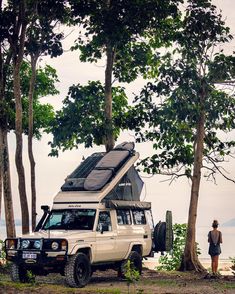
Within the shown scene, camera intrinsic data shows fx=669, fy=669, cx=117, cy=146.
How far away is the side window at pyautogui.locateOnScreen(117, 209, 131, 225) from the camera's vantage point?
20.2 metres

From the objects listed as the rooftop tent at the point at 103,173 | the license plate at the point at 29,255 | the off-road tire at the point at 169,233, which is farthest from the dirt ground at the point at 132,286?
the rooftop tent at the point at 103,173

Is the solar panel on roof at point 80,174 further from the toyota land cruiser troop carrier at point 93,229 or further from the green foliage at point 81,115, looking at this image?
the green foliage at point 81,115

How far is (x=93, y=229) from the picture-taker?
61.4ft

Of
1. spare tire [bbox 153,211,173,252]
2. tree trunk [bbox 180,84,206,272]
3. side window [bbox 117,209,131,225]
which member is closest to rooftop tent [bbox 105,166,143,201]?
side window [bbox 117,209,131,225]

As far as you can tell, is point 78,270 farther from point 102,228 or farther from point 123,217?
point 123,217

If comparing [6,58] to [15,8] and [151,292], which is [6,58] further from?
[151,292]

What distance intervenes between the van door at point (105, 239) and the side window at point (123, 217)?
24.2 inches

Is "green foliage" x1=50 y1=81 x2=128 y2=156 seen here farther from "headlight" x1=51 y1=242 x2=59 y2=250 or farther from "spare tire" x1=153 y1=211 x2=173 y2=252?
"headlight" x1=51 y1=242 x2=59 y2=250

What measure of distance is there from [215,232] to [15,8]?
13.1 m

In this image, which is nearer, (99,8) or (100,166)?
(100,166)

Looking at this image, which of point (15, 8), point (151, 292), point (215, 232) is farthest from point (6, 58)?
point (151, 292)

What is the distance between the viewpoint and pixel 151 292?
16.8m

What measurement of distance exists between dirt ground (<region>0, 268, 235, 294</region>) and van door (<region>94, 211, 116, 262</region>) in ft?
2.75

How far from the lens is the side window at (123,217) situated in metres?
20.2
